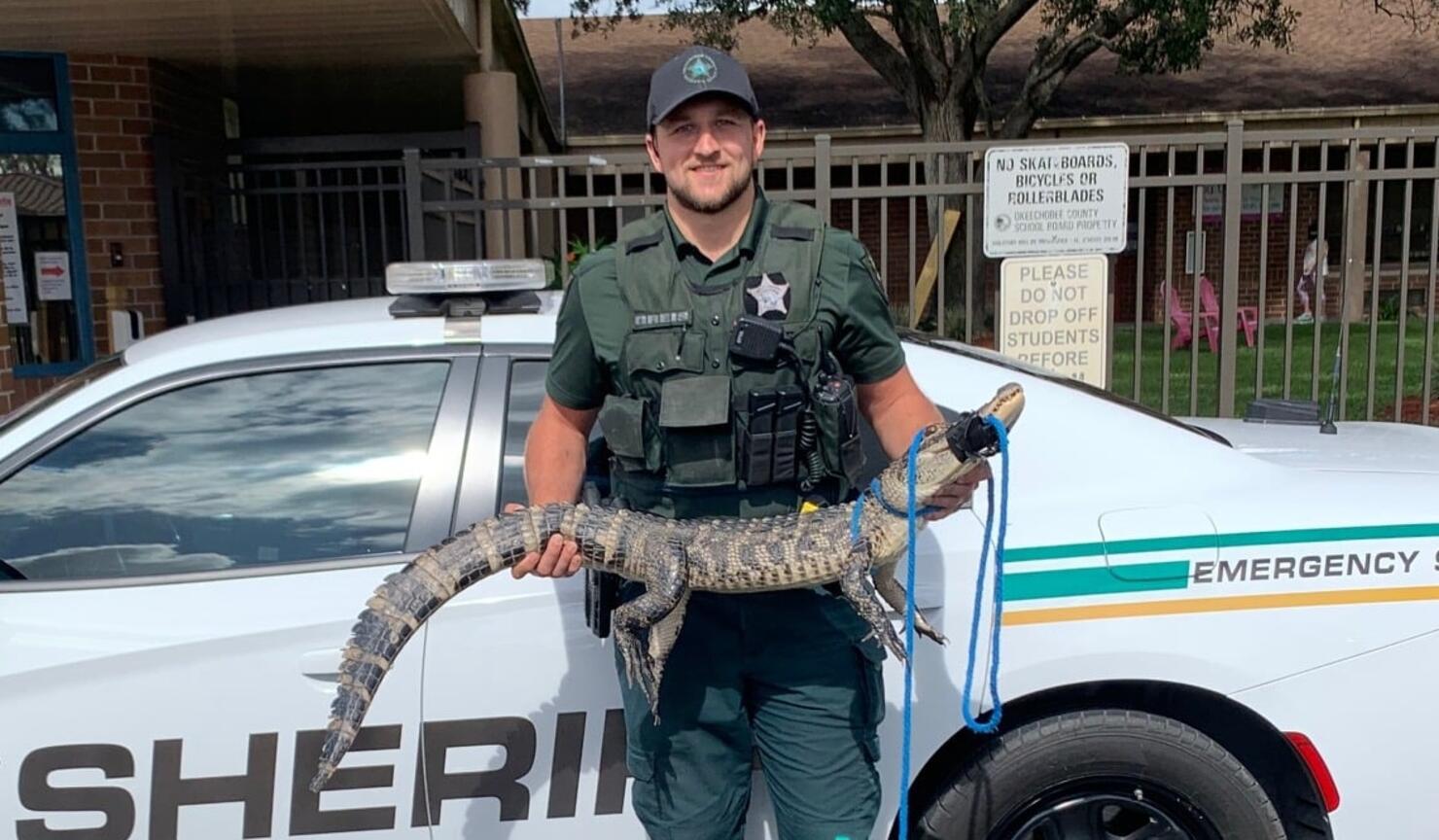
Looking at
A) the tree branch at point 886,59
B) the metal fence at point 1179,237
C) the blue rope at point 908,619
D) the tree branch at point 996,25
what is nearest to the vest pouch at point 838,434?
the blue rope at point 908,619

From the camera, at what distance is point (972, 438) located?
189 centimetres

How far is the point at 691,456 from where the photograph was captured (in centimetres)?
211

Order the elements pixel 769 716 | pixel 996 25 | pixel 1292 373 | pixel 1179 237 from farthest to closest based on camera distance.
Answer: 1. pixel 1179 237
2. pixel 996 25
3. pixel 1292 373
4. pixel 769 716

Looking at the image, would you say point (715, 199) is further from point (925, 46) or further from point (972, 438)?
point (925, 46)

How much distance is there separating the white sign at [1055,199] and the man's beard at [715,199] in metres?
3.23

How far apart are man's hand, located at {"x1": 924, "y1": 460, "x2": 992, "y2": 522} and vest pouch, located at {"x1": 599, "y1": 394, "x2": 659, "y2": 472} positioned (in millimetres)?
504

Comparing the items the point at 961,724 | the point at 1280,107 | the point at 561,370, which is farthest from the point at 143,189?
the point at 1280,107

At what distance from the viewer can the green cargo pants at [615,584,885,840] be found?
217 cm

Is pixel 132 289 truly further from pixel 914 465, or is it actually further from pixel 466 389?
pixel 914 465

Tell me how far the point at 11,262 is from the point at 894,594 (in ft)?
22.1

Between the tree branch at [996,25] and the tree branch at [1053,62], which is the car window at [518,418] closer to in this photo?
Answer: the tree branch at [996,25]

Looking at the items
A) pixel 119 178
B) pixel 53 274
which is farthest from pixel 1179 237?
pixel 53 274

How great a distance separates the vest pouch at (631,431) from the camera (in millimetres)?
2098

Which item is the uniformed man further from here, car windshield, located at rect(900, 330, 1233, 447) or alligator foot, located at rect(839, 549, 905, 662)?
car windshield, located at rect(900, 330, 1233, 447)
